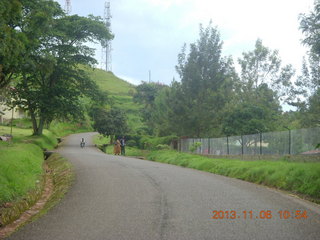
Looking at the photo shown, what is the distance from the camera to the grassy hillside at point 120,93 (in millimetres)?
95781

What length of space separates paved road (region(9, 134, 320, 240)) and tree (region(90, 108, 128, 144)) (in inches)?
1598

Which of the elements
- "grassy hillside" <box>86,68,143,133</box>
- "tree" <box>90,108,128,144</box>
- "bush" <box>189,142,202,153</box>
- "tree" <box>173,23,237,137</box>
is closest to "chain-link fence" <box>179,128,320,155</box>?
"bush" <box>189,142,202,153</box>

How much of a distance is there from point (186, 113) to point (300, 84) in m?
13.7

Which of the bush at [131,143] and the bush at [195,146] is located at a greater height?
the bush at [195,146]

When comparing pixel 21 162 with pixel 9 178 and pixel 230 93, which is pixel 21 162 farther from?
pixel 230 93

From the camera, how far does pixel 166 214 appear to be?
25.6 ft

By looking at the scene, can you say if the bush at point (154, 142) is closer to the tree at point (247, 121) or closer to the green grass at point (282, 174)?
the tree at point (247, 121)

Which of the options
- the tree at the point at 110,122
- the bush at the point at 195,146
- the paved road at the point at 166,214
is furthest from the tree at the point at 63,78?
the paved road at the point at 166,214

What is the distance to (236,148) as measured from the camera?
25.4 m

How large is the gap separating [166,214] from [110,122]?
4605 centimetres

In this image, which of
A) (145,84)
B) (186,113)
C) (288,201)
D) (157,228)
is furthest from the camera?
(145,84)

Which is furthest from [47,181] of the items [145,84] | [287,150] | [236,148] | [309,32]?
[145,84]

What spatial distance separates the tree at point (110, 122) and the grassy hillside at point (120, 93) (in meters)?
27.4
